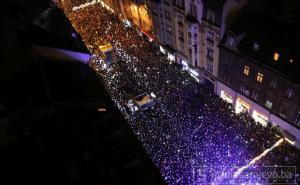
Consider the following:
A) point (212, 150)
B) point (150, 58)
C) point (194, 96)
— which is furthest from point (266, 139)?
point (150, 58)

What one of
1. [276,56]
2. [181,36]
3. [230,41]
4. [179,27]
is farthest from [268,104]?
[179,27]

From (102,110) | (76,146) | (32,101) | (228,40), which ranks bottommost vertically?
(228,40)

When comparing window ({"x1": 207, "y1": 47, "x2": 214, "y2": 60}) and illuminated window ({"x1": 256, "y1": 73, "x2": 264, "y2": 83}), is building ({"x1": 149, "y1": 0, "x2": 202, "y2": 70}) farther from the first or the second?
illuminated window ({"x1": 256, "y1": 73, "x2": 264, "y2": 83})

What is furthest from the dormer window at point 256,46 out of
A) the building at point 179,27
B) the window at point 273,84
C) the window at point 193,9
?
the window at point 193,9

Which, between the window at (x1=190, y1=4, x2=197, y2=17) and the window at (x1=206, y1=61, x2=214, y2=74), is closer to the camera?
the window at (x1=190, y1=4, x2=197, y2=17)

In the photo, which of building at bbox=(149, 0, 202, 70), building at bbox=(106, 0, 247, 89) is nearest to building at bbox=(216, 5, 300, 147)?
building at bbox=(106, 0, 247, 89)

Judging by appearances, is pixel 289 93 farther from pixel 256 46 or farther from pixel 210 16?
pixel 210 16

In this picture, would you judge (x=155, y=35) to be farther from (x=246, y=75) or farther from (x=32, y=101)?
(x=32, y=101)
